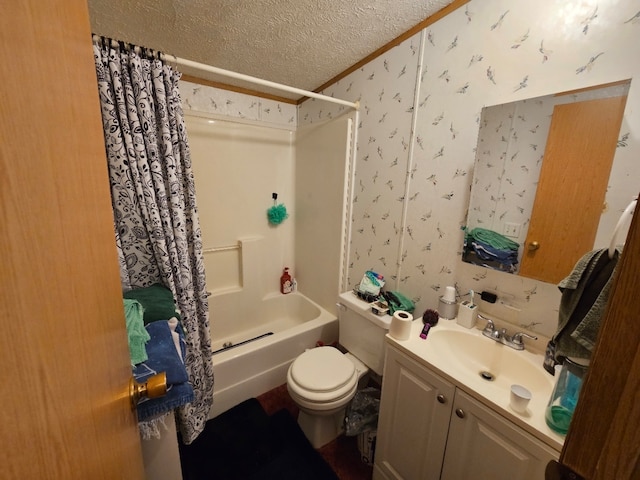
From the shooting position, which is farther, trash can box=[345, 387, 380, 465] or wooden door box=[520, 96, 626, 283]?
trash can box=[345, 387, 380, 465]

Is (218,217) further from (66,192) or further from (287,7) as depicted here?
(66,192)

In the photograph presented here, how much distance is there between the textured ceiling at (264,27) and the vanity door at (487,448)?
170 cm

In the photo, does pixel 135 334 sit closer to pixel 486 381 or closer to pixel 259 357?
pixel 259 357

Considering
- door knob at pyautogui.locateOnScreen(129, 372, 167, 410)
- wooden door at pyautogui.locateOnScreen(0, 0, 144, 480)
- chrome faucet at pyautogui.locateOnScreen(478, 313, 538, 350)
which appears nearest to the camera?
wooden door at pyautogui.locateOnScreen(0, 0, 144, 480)

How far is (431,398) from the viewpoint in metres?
0.99

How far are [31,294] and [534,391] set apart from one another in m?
1.34

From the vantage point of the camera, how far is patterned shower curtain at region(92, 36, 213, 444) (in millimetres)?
1049

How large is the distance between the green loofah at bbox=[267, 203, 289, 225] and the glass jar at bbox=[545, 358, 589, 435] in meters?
2.09

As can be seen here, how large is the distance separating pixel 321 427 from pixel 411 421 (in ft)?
2.02

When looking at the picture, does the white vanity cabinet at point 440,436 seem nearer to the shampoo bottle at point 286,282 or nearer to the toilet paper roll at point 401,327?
the toilet paper roll at point 401,327

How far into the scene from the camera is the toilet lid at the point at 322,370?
1318 mm

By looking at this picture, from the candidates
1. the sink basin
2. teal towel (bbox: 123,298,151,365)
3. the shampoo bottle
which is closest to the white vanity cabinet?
the sink basin

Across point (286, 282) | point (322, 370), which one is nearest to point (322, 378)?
point (322, 370)

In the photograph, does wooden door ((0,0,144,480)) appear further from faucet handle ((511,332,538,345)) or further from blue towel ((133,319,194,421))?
faucet handle ((511,332,538,345))
